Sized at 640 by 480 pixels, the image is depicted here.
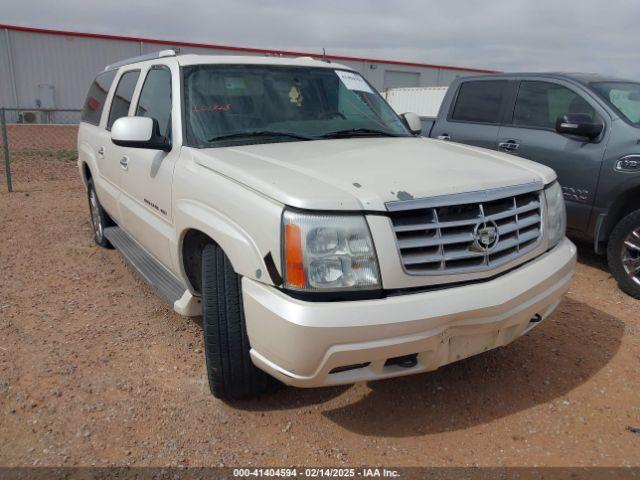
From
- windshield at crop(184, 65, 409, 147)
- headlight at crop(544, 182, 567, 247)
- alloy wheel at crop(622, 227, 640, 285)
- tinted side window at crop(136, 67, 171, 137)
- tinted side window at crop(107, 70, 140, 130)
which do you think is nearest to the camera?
headlight at crop(544, 182, 567, 247)

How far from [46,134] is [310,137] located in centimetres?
1748

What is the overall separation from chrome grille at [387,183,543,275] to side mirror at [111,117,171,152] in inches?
65.1

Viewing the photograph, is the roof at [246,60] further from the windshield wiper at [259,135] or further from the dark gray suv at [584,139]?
the dark gray suv at [584,139]

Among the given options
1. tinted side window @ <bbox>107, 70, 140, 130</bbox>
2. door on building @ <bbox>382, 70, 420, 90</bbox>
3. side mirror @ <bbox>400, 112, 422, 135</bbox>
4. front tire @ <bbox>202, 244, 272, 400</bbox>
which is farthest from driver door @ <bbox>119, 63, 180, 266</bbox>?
door on building @ <bbox>382, 70, 420, 90</bbox>

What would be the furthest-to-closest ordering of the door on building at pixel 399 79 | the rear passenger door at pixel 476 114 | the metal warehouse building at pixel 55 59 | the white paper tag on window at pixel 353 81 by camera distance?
the door on building at pixel 399 79 → the metal warehouse building at pixel 55 59 → the rear passenger door at pixel 476 114 → the white paper tag on window at pixel 353 81

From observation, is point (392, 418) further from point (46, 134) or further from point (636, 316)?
point (46, 134)

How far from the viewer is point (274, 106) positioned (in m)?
3.50

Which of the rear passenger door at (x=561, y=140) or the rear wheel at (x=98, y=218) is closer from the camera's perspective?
the rear passenger door at (x=561, y=140)

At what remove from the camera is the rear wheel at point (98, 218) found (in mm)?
5375

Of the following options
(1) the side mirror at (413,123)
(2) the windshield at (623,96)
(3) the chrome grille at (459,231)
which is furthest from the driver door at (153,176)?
(2) the windshield at (623,96)

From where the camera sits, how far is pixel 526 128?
5.54 metres

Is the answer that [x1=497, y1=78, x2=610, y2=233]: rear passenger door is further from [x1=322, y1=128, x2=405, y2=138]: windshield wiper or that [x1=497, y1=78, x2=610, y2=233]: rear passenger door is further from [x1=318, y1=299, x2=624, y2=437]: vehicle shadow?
[x1=322, y1=128, x2=405, y2=138]: windshield wiper

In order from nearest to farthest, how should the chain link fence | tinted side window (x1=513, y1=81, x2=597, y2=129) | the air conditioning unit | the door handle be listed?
tinted side window (x1=513, y1=81, x2=597, y2=129) → the door handle → the chain link fence → the air conditioning unit

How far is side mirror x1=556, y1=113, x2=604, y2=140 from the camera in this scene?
15.6ft
